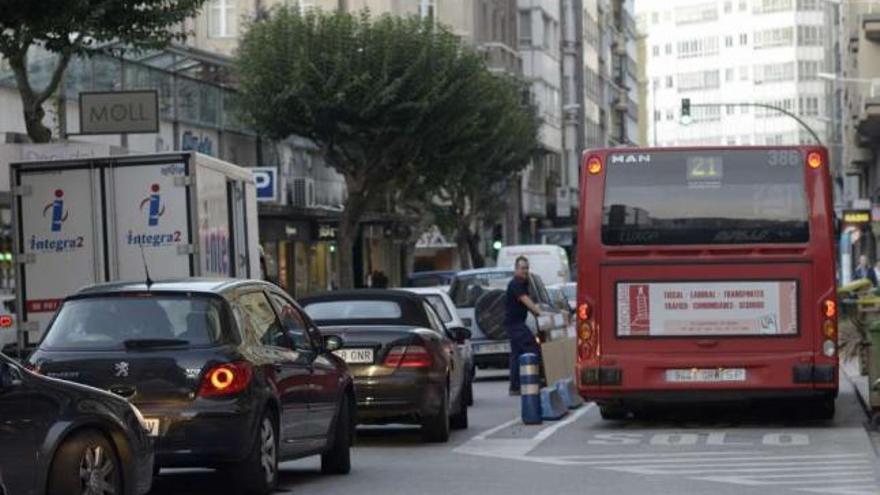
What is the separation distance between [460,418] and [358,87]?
1258 inches

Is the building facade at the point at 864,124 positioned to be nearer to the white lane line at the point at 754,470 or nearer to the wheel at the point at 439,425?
the wheel at the point at 439,425

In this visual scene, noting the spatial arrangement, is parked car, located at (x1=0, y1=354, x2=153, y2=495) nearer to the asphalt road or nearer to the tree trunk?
the asphalt road

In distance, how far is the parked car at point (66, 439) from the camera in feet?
37.3

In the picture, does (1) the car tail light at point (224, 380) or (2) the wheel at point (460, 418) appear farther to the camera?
(2) the wheel at point (460, 418)

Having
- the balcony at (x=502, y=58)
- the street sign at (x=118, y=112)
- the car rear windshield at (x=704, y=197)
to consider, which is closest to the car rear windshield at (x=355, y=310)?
the car rear windshield at (x=704, y=197)

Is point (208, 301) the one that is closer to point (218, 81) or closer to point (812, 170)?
point (812, 170)

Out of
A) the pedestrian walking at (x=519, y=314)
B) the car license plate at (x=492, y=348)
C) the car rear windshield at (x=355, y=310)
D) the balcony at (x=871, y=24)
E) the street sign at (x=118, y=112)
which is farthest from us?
the balcony at (x=871, y=24)

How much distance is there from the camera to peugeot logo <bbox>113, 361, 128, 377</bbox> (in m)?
13.9

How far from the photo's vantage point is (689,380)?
68.6ft

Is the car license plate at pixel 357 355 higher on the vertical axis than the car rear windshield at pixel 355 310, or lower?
lower

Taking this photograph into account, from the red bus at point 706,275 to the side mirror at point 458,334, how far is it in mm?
1528

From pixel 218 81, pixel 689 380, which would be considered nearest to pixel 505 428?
pixel 689 380

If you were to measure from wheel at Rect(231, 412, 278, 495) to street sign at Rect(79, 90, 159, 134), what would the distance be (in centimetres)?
1476

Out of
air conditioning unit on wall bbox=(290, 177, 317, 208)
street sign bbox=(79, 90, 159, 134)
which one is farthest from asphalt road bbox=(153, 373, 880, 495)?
air conditioning unit on wall bbox=(290, 177, 317, 208)
